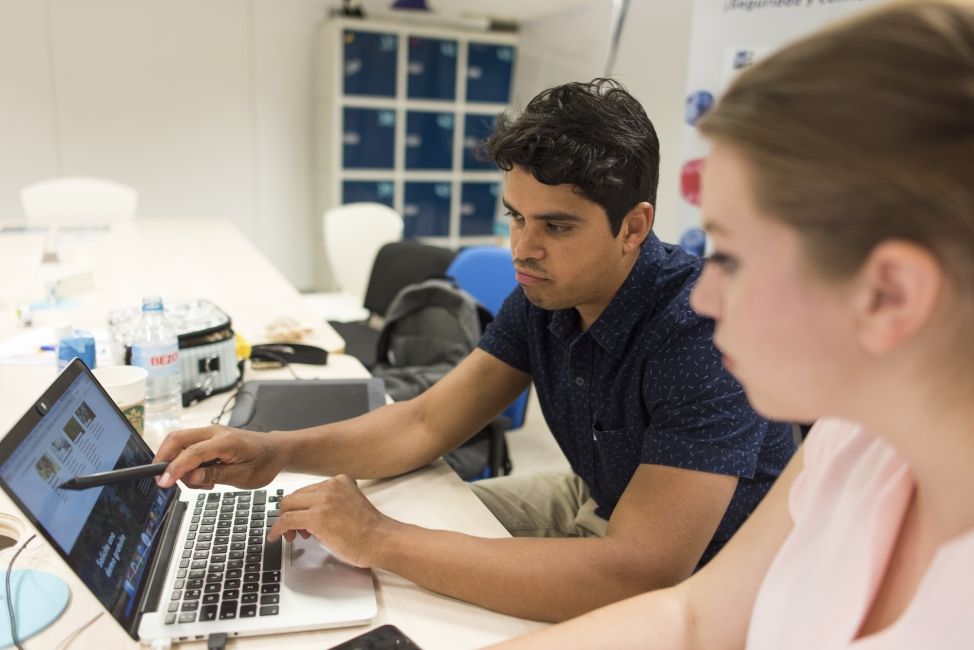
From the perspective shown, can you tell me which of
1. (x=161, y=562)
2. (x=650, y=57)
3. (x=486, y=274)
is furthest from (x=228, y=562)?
(x=650, y=57)

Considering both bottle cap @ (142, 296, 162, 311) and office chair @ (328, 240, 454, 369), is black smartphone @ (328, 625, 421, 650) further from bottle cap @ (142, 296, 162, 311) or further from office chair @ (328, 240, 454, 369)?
office chair @ (328, 240, 454, 369)

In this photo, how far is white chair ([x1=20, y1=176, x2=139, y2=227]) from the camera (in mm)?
3693

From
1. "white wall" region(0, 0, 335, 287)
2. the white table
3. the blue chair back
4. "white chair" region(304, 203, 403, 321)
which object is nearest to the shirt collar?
the white table

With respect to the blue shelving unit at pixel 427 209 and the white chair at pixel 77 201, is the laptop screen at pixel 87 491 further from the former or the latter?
the blue shelving unit at pixel 427 209

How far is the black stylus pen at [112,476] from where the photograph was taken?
771 millimetres

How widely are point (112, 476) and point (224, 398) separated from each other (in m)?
0.72

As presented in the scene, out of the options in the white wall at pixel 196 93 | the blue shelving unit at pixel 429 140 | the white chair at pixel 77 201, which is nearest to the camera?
the white chair at pixel 77 201

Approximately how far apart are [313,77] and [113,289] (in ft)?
9.58

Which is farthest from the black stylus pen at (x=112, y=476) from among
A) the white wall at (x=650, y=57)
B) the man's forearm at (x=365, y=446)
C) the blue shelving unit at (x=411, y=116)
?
the blue shelving unit at (x=411, y=116)

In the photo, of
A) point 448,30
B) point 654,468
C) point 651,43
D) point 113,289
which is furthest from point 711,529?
point 448,30

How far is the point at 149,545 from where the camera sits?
0.88 metres

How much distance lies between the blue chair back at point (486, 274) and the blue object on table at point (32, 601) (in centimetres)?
168

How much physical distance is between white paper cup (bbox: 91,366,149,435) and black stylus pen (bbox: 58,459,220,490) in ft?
1.06

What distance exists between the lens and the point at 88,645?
2.59 ft
